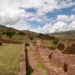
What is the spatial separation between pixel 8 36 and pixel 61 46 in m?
54.3

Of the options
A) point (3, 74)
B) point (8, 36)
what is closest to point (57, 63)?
point (3, 74)

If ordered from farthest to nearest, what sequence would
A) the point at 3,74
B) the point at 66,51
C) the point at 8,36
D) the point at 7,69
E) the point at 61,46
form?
the point at 8,36 < the point at 61,46 < the point at 66,51 < the point at 7,69 < the point at 3,74

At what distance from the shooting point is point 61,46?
47.9 metres

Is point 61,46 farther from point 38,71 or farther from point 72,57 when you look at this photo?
point 38,71

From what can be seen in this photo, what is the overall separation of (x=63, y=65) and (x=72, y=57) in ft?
19.5

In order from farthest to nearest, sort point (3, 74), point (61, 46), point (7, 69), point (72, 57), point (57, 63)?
point (61, 46) → point (72, 57) → point (57, 63) → point (7, 69) → point (3, 74)

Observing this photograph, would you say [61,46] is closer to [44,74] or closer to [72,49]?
[72,49]

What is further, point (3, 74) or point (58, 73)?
point (3, 74)

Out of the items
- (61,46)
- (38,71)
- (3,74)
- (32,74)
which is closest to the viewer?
(3,74)

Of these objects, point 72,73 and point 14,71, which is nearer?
point 72,73

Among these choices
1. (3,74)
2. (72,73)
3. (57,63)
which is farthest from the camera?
(57,63)

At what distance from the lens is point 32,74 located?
18719mm

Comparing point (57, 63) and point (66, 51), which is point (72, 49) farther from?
point (57, 63)

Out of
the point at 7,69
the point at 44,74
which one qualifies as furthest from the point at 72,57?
the point at 7,69
